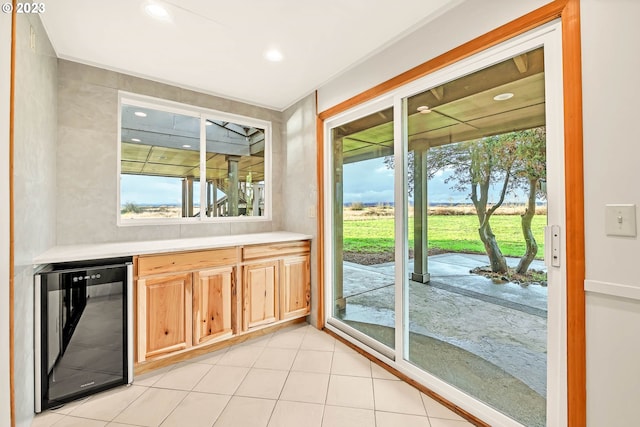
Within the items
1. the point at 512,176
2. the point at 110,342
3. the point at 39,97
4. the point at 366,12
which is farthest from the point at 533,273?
the point at 39,97

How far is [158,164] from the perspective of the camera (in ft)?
9.12

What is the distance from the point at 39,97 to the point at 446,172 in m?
2.66

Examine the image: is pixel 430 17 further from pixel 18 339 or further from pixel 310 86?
pixel 18 339

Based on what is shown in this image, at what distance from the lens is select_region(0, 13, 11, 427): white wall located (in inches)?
46.6

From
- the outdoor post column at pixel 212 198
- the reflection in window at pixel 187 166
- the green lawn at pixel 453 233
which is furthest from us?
the outdoor post column at pixel 212 198

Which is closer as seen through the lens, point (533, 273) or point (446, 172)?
point (533, 273)

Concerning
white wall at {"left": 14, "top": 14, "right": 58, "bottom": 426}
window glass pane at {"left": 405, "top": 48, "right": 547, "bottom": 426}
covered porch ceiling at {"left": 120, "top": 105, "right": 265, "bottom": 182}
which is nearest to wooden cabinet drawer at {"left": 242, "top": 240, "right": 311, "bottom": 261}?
covered porch ceiling at {"left": 120, "top": 105, "right": 265, "bottom": 182}

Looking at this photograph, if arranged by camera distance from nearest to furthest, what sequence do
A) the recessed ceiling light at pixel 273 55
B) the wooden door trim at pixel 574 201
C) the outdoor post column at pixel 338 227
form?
the wooden door trim at pixel 574 201
the recessed ceiling light at pixel 273 55
the outdoor post column at pixel 338 227

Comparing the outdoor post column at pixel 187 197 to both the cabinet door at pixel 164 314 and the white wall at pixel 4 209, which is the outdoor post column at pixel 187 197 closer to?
the cabinet door at pixel 164 314

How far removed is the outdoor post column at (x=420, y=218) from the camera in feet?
6.49

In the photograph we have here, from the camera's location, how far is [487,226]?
1649 mm

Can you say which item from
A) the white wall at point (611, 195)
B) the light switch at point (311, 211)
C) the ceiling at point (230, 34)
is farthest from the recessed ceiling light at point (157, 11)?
the white wall at point (611, 195)

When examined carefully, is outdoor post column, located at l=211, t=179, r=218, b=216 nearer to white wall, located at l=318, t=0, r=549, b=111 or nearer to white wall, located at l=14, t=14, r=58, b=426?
white wall, located at l=14, t=14, r=58, b=426

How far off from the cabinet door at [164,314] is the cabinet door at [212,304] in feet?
0.20
